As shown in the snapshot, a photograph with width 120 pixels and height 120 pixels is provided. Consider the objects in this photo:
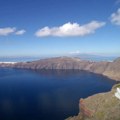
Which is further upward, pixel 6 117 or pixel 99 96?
pixel 99 96

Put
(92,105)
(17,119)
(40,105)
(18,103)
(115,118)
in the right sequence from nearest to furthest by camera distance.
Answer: (115,118), (92,105), (17,119), (40,105), (18,103)

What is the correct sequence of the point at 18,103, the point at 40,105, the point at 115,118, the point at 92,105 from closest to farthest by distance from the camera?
1. the point at 115,118
2. the point at 92,105
3. the point at 40,105
4. the point at 18,103

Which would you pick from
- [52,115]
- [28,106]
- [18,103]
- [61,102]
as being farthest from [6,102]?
[52,115]

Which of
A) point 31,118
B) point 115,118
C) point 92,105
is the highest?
point 115,118

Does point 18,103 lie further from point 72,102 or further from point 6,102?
point 72,102

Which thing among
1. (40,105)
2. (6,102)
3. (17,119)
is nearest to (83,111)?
(17,119)

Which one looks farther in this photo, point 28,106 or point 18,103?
point 18,103

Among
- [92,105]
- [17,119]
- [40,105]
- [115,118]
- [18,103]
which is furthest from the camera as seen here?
[18,103]

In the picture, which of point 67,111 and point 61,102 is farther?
point 61,102

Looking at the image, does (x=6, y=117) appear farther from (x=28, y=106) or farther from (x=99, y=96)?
(x=99, y=96)
